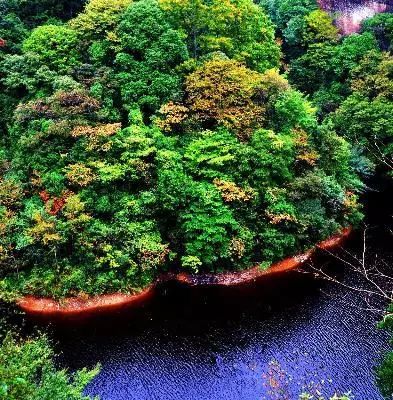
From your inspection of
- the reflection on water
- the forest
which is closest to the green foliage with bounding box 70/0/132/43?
the forest

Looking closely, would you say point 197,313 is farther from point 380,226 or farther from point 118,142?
point 380,226

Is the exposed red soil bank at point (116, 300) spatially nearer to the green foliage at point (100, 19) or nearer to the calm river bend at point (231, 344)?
the calm river bend at point (231, 344)

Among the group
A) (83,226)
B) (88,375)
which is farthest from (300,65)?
(88,375)

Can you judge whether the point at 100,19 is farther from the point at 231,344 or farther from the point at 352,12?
the point at 352,12

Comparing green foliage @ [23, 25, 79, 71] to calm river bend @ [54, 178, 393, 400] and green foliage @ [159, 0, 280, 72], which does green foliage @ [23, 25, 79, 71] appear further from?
calm river bend @ [54, 178, 393, 400]

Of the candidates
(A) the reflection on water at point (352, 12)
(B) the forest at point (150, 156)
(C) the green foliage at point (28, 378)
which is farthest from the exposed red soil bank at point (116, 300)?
(A) the reflection on water at point (352, 12)
